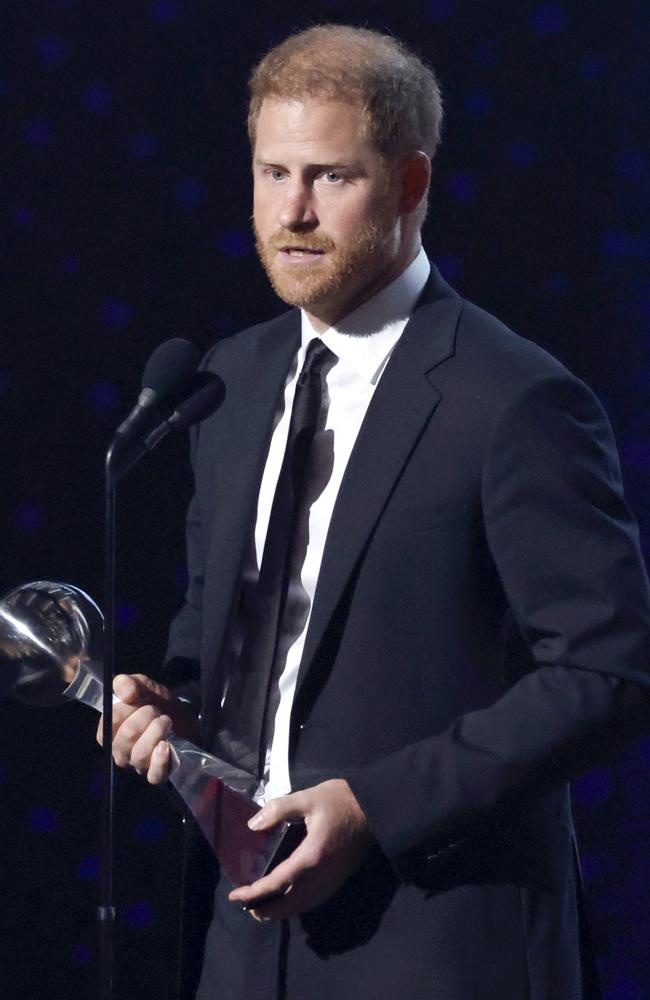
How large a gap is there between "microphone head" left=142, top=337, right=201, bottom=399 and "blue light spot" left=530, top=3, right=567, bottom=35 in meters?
0.99

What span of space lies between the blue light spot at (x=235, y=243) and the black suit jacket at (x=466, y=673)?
791 millimetres

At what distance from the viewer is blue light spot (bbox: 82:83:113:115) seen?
214 cm

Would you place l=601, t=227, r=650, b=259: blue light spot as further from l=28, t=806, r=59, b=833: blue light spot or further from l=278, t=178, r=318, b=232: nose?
l=28, t=806, r=59, b=833: blue light spot

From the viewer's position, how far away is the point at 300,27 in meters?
2.12

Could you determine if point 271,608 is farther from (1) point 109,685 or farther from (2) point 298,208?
(2) point 298,208

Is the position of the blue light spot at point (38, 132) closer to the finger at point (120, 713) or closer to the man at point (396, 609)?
the man at point (396, 609)

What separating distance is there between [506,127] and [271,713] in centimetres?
108

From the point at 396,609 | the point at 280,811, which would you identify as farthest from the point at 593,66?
the point at 280,811

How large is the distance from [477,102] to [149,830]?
4.24ft

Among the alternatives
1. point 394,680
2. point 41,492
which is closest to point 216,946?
point 394,680

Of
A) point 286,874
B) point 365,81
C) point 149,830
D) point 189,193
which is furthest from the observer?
point 149,830

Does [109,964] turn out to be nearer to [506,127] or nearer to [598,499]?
[598,499]

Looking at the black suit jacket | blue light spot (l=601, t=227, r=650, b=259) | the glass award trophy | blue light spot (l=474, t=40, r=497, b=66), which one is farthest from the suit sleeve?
blue light spot (l=474, t=40, r=497, b=66)

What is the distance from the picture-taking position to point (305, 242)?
57.5 inches
